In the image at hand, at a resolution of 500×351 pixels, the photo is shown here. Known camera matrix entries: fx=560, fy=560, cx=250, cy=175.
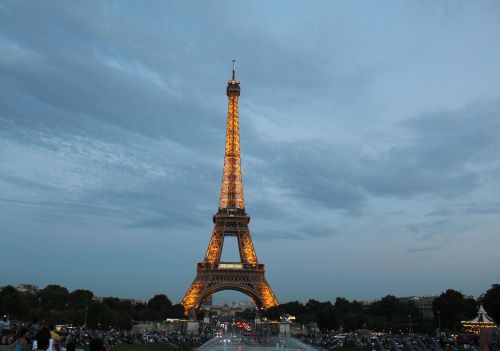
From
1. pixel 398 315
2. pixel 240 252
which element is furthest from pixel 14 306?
pixel 398 315

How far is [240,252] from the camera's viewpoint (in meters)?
105

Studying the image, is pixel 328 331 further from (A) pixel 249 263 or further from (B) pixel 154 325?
(B) pixel 154 325

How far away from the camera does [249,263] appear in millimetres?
104188

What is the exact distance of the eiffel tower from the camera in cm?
10350

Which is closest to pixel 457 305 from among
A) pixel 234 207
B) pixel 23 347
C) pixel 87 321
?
pixel 234 207

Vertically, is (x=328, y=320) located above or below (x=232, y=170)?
below

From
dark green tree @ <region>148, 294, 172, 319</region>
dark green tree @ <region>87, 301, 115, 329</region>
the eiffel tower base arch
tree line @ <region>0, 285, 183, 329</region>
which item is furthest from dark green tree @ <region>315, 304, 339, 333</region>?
dark green tree @ <region>148, 294, 172, 319</region>

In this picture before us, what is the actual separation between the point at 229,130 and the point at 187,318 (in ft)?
123

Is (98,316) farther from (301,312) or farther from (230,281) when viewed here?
(301,312)

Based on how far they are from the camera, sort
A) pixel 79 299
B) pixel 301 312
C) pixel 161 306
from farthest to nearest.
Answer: pixel 161 306 → pixel 301 312 → pixel 79 299

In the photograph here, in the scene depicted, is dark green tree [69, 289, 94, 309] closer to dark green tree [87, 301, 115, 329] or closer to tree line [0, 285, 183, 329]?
tree line [0, 285, 183, 329]

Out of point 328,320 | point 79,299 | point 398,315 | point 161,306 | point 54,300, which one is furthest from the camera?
point 161,306

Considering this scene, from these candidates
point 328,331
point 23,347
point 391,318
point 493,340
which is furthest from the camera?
point 391,318

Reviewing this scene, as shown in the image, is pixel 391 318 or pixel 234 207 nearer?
pixel 234 207
